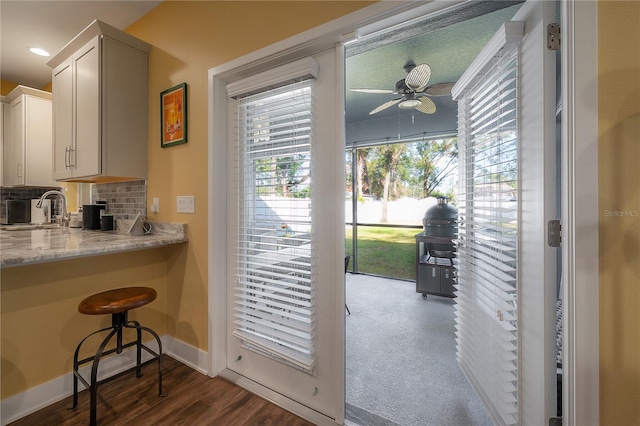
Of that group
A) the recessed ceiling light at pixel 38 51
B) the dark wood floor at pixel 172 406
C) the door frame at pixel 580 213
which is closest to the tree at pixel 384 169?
the dark wood floor at pixel 172 406

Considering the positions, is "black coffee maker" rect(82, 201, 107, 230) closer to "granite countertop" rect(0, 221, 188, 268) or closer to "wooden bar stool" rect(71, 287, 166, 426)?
"granite countertop" rect(0, 221, 188, 268)

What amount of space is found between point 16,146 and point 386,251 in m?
5.75

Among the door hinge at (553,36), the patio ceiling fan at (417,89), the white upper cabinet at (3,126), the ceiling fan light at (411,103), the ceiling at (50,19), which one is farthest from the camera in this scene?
the white upper cabinet at (3,126)

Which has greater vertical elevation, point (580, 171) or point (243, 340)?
point (580, 171)

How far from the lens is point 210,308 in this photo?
191 centimetres

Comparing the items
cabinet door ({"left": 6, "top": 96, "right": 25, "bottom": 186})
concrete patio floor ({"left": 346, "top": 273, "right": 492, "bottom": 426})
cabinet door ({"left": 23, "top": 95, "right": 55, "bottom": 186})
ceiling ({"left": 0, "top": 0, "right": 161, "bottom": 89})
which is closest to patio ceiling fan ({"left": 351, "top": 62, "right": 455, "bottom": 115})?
ceiling ({"left": 0, "top": 0, "right": 161, "bottom": 89})

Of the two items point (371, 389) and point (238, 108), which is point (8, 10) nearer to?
point (238, 108)

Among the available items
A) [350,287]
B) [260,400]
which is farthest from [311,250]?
[350,287]

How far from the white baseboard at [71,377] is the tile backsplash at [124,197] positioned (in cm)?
115

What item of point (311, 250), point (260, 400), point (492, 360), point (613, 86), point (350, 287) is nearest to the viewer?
point (613, 86)

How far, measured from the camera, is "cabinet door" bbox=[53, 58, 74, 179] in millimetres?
2275

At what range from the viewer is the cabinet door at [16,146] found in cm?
315

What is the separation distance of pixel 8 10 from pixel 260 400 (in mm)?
3738

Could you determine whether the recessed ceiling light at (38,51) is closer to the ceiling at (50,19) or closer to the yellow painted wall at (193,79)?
the ceiling at (50,19)
